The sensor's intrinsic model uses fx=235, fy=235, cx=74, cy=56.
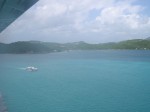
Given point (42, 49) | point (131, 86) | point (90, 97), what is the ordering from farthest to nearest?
point (42, 49) → point (131, 86) → point (90, 97)

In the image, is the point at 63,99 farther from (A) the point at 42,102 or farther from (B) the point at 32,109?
(B) the point at 32,109

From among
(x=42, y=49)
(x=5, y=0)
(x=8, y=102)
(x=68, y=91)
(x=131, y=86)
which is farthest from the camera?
(x=42, y=49)

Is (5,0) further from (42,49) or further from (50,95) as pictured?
(42,49)

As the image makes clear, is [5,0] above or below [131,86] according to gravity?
above

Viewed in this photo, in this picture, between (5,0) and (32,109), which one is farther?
(32,109)

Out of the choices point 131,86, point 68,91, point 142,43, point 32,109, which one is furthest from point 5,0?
point 142,43

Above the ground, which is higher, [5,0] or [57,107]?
[5,0]

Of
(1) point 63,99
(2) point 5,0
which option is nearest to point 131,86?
(1) point 63,99

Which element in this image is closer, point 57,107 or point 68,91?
point 57,107

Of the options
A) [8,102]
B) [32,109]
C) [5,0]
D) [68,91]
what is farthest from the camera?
[68,91]
